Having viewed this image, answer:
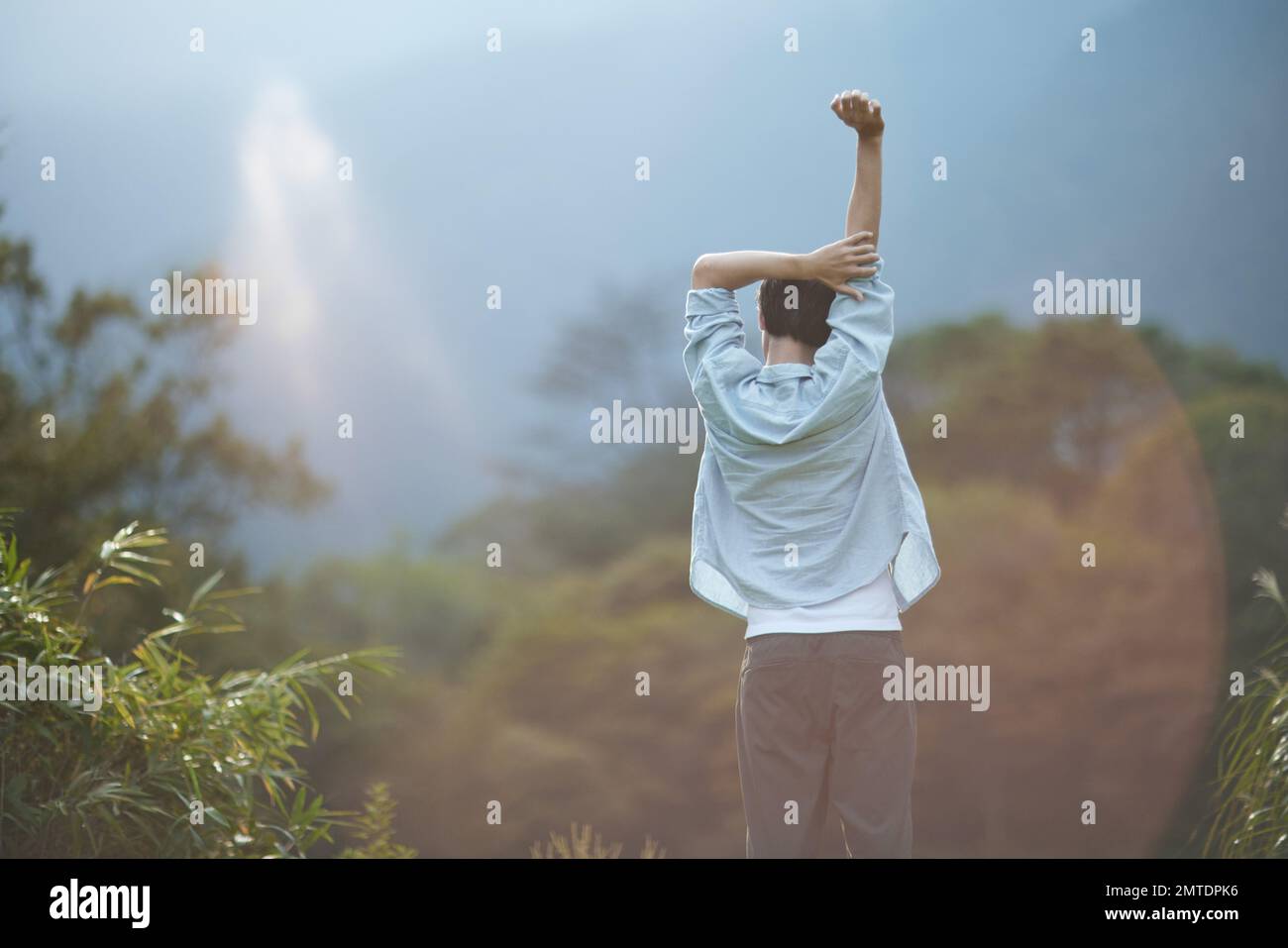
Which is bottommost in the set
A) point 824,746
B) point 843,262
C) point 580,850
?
point 580,850

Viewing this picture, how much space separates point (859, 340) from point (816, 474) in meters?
0.19

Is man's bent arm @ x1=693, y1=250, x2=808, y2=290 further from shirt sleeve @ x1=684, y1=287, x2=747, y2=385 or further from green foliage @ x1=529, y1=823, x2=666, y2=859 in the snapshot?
green foliage @ x1=529, y1=823, x2=666, y2=859

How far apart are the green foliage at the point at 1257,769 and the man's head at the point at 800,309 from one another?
1.18 meters

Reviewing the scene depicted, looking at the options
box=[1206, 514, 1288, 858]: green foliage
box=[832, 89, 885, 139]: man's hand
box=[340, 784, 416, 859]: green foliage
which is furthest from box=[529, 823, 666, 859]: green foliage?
box=[832, 89, 885, 139]: man's hand

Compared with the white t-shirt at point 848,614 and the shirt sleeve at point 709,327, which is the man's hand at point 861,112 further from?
the white t-shirt at point 848,614

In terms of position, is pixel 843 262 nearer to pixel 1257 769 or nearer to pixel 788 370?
pixel 788 370

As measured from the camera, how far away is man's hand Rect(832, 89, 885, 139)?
1.63 meters

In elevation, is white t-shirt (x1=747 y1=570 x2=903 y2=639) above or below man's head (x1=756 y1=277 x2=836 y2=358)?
below

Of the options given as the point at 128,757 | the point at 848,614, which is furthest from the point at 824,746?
the point at 128,757

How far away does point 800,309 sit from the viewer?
5.53 feet

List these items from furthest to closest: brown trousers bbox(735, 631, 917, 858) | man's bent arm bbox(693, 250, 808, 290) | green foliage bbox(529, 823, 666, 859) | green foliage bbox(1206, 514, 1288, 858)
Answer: green foliage bbox(529, 823, 666, 859) < green foliage bbox(1206, 514, 1288, 858) < man's bent arm bbox(693, 250, 808, 290) < brown trousers bbox(735, 631, 917, 858)

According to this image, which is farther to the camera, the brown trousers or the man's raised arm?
the man's raised arm

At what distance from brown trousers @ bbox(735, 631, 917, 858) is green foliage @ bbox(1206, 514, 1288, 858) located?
1.07 meters
